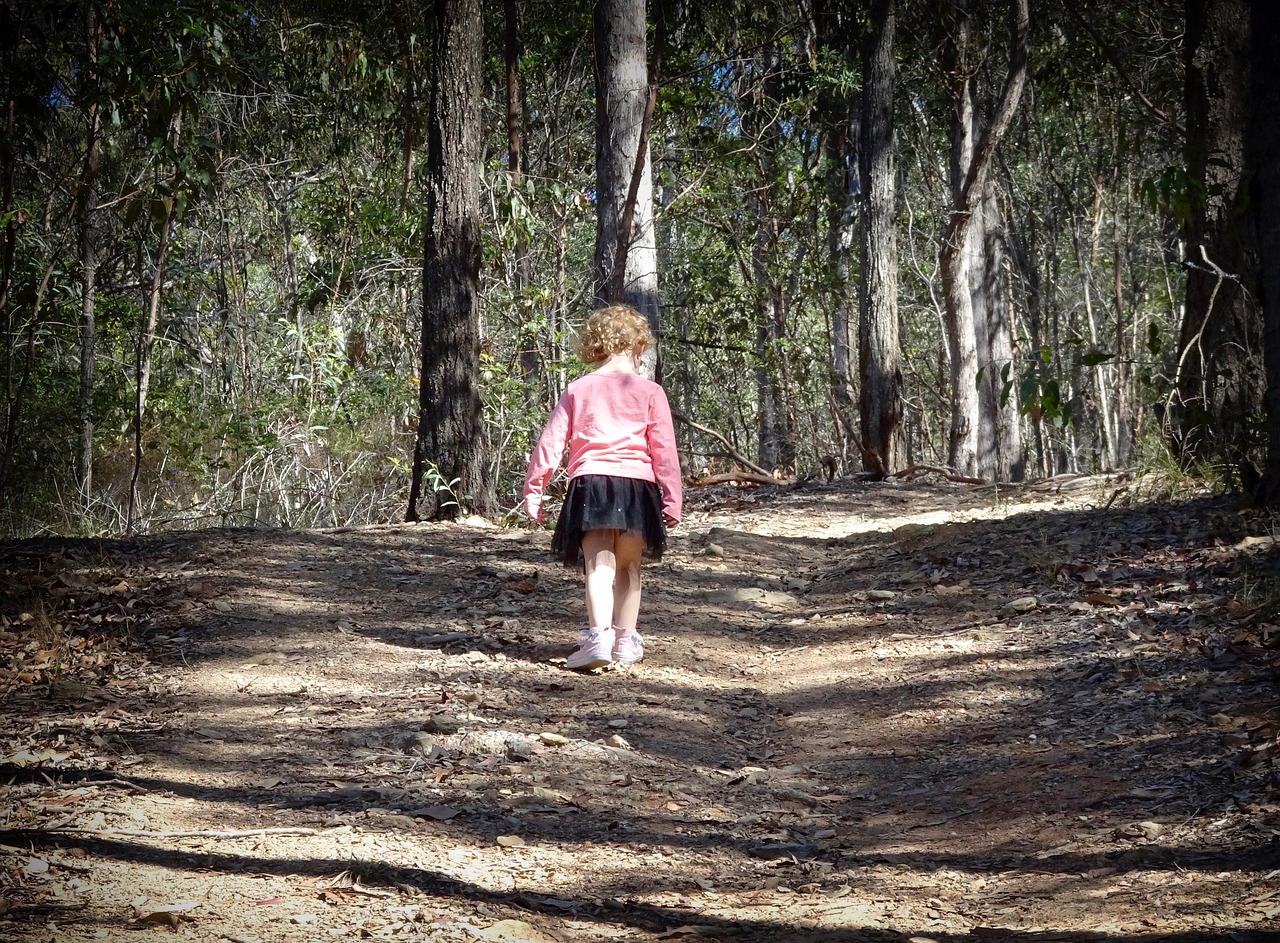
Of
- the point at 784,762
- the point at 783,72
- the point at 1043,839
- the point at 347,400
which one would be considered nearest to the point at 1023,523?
the point at 784,762

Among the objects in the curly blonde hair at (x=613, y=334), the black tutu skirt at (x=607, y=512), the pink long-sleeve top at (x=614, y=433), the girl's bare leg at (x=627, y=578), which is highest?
the curly blonde hair at (x=613, y=334)

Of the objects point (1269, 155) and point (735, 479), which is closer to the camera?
point (1269, 155)

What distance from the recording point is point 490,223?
11.2 metres

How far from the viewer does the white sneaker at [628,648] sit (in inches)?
215

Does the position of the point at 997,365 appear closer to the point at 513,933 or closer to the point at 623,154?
the point at 623,154

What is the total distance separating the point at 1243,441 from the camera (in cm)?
637

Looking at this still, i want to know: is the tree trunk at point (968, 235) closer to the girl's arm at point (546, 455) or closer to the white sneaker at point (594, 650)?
the girl's arm at point (546, 455)

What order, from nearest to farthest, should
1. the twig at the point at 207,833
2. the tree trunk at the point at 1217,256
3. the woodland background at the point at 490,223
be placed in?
the twig at the point at 207,833
the woodland background at the point at 490,223
the tree trunk at the point at 1217,256

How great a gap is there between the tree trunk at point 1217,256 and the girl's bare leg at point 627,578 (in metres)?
3.71

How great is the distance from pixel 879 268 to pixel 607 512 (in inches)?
313

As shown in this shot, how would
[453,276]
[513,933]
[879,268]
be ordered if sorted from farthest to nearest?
[879,268], [453,276], [513,933]

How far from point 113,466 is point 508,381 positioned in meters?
6.39

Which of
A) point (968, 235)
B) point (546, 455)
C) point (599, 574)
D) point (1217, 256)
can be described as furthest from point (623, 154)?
point (968, 235)

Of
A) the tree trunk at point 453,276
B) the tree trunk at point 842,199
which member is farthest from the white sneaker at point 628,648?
the tree trunk at point 842,199
